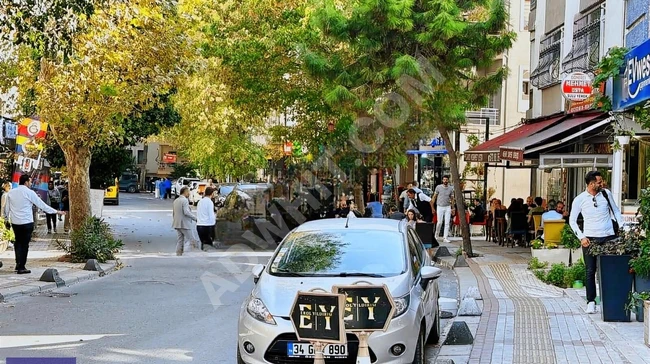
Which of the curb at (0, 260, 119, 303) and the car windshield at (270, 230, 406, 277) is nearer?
the car windshield at (270, 230, 406, 277)

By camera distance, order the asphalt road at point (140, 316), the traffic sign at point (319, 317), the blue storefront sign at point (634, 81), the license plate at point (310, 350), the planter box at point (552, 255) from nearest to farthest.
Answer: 1. the traffic sign at point (319, 317)
2. the license plate at point (310, 350)
3. the asphalt road at point (140, 316)
4. the blue storefront sign at point (634, 81)
5. the planter box at point (552, 255)

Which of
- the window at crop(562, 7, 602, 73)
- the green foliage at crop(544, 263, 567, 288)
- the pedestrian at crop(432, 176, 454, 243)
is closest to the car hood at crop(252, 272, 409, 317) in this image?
the green foliage at crop(544, 263, 567, 288)

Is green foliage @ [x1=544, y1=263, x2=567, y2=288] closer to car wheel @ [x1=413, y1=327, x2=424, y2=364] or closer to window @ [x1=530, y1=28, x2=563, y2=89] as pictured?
car wheel @ [x1=413, y1=327, x2=424, y2=364]

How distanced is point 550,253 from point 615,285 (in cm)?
603

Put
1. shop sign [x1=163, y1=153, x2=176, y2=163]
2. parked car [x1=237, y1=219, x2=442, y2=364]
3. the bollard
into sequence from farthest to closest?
1. shop sign [x1=163, y1=153, x2=176, y2=163]
2. parked car [x1=237, y1=219, x2=442, y2=364]
3. the bollard

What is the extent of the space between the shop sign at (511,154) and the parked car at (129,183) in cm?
5763

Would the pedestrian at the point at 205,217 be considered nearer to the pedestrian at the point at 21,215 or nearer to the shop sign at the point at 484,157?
the pedestrian at the point at 21,215

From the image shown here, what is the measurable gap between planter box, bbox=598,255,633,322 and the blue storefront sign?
2092mm

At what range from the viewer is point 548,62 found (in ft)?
73.6

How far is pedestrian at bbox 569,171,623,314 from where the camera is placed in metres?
10.3

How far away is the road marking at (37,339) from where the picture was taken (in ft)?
29.8

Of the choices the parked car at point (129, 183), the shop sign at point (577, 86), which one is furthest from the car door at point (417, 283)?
the parked car at point (129, 183)

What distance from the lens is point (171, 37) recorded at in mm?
17734

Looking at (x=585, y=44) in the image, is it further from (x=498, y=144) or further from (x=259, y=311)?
(x=259, y=311)
